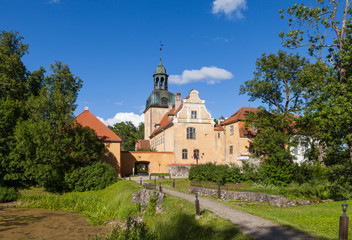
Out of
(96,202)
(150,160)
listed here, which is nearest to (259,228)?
(96,202)

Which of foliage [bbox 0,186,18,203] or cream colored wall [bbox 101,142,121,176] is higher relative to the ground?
cream colored wall [bbox 101,142,121,176]

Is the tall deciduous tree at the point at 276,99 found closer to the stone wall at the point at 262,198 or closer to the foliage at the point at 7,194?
the stone wall at the point at 262,198

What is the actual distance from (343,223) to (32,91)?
33.6 meters

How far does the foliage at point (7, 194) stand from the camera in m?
24.1

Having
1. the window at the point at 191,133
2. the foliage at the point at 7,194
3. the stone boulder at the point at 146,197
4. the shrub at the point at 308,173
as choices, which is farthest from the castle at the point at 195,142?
the stone boulder at the point at 146,197

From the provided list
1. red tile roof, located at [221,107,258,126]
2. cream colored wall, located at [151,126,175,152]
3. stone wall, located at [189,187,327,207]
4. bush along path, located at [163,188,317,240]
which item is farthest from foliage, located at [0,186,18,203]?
red tile roof, located at [221,107,258,126]

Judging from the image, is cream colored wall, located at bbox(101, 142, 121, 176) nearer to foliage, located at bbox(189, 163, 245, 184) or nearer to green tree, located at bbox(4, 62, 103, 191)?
green tree, located at bbox(4, 62, 103, 191)

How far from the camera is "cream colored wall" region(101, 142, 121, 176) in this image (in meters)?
32.7

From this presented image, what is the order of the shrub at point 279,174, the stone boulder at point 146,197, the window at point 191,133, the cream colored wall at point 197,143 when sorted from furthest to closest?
the window at point 191,133
the cream colored wall at point 197,143
the shrub at point 279,174
the stone boulder at point 146,197

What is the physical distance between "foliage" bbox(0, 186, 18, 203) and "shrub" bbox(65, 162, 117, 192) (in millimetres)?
4390

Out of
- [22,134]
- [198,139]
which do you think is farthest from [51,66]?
[198,139]

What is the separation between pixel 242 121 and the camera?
119 ft

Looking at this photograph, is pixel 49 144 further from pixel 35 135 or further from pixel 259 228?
pixel 259 228

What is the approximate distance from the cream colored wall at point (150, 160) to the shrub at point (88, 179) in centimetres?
1122
